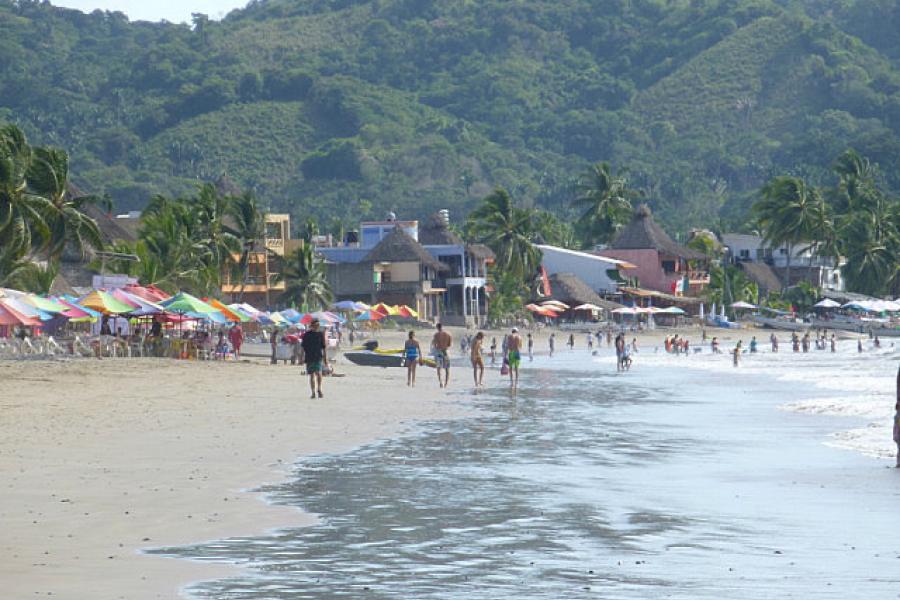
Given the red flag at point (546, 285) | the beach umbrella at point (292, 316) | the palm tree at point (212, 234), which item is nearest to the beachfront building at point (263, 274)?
the palm tree at point (212, 234)

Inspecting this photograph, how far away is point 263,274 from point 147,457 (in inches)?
2805

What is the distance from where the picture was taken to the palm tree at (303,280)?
79125 mm

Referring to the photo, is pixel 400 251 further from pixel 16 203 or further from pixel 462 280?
pixel 16 203

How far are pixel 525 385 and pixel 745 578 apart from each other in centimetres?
2934

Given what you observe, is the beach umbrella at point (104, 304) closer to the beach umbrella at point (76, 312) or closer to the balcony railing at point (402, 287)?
the beach umbrella at point (76, 312)

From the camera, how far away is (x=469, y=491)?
15.5m

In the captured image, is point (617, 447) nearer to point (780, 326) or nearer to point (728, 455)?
point (728, 455)

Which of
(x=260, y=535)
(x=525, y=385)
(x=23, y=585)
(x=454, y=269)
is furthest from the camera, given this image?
(x=454, y=269)

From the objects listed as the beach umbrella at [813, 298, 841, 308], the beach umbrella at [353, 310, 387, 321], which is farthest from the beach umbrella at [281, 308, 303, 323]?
the beach umbrella at [813, 298, 841, 308]

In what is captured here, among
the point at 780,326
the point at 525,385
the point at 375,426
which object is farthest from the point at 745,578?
the point at 780,326

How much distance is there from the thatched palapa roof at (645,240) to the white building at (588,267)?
18.1ft

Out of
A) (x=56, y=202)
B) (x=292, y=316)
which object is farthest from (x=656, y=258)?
(x=56, y=202)

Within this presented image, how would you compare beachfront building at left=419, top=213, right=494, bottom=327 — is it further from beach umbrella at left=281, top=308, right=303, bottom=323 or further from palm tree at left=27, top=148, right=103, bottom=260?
palm tree at left=27, top=148, right=103, bottom=260

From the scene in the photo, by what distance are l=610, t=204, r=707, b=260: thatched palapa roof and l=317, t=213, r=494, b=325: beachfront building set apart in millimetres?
21808
